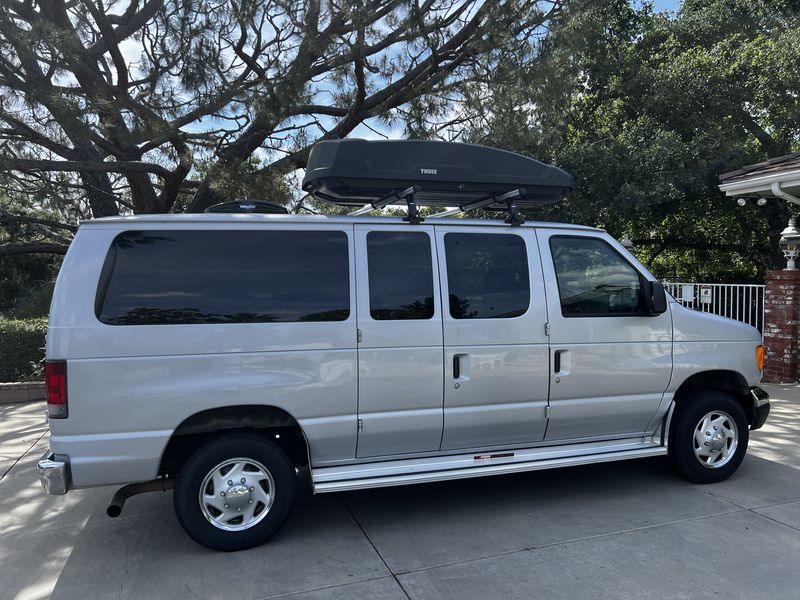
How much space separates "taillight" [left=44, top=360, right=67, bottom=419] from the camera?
143 inches

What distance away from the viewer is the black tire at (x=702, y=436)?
5031mm

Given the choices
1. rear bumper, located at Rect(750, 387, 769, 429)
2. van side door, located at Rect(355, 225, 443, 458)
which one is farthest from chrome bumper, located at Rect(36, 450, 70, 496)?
rear bumper, located at Rect(750, 387, 769, 429)

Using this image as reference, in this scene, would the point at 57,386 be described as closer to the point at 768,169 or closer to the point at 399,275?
the point at 399,275

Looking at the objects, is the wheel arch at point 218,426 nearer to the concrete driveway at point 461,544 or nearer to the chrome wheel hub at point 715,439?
the concrete driveway at point 461,544

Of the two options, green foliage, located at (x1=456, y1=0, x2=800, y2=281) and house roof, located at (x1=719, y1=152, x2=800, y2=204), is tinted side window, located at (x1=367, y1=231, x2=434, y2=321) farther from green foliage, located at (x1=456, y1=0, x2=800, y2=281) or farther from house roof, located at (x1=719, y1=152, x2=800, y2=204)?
house roof, located at (x1=719, y1=152, x2=800, y2=204)

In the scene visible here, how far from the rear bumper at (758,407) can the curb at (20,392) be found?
9190mm

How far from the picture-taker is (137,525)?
4.50 metres

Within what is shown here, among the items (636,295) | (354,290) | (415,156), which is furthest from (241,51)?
(636,295)

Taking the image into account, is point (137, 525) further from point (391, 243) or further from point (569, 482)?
point (569, 482)

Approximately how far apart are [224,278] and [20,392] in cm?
698

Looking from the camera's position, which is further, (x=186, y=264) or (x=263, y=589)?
(x=186, y=264)

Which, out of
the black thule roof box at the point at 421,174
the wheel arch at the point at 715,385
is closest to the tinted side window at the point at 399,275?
the black thule roof box at the point at 421,174

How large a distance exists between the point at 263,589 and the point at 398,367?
5.15 feet

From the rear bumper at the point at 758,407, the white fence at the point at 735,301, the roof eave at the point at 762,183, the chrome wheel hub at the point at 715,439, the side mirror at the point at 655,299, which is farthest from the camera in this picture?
the white fence at the point at 735,301
